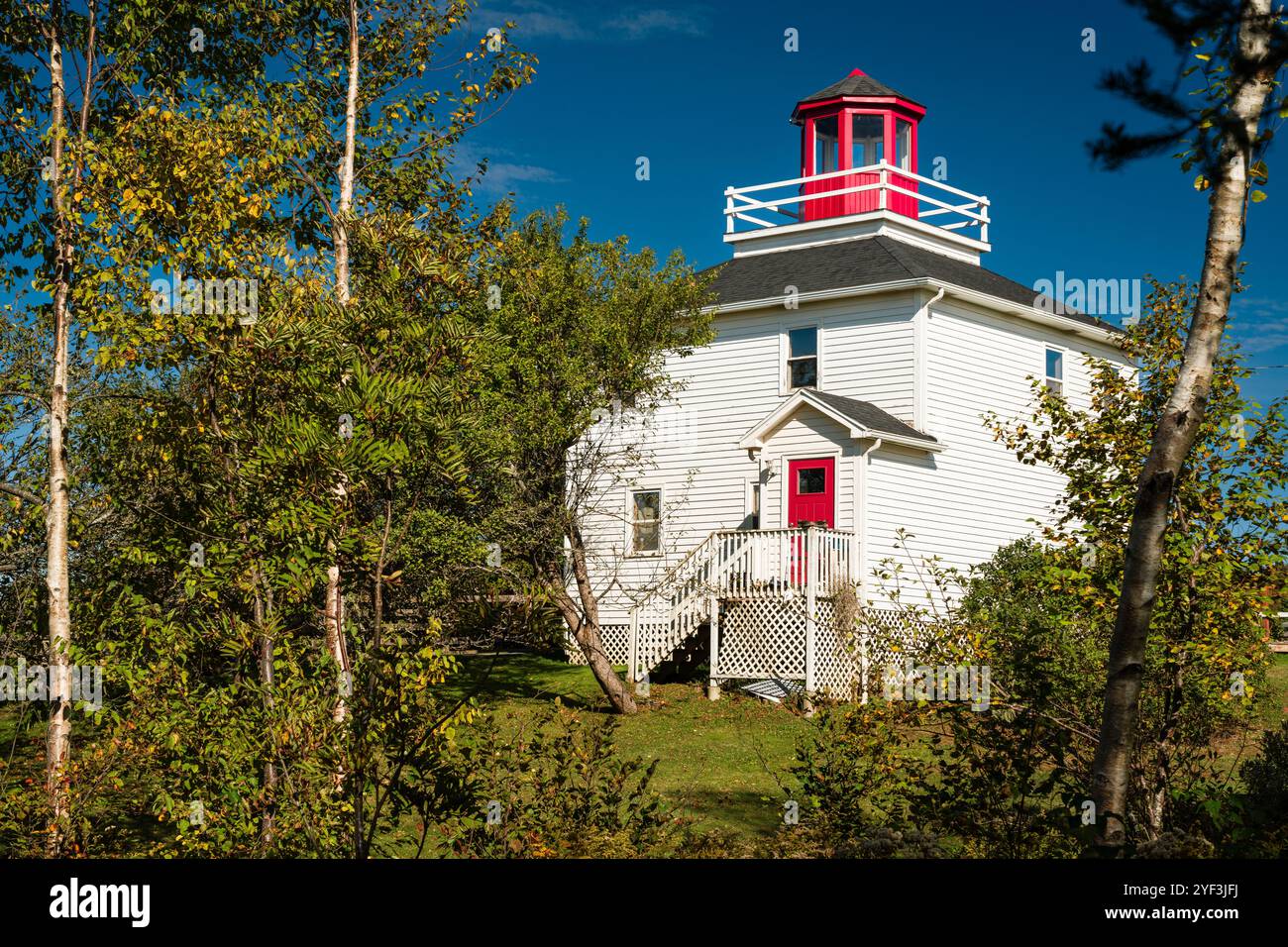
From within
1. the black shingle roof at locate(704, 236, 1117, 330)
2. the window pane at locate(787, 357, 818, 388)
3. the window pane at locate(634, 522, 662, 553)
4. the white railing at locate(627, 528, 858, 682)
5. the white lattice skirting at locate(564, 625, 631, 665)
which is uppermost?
the black shingle roof at locate(704, 236, 1117, 330)

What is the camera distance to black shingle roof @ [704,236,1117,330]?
25.0 metres

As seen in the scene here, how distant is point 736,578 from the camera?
69.4ft

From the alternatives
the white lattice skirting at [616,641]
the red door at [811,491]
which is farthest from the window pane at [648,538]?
the red door at [811,491]

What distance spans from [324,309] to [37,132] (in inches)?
222

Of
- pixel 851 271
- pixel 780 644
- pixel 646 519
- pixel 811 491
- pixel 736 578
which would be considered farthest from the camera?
pixel 646 519

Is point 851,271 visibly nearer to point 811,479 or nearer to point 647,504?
point 811,479

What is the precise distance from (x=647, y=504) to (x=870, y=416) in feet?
19.4

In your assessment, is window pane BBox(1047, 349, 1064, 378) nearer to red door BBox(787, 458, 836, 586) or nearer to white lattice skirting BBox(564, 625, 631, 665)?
red door BBox(787, 458, 836, 586)

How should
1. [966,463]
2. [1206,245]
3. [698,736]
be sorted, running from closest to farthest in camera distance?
[1206,245] < [698,736] < [966,463]

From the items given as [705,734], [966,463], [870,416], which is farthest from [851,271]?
[705,734]

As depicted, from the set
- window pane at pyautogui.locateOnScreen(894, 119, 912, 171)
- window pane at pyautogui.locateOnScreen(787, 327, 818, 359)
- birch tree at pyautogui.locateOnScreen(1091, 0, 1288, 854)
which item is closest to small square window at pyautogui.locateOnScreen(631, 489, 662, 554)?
window pane at pyautogui.locateOnScreen(787, 327, 818, 359)

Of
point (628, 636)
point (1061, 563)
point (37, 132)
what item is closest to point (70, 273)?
point (37, 132)

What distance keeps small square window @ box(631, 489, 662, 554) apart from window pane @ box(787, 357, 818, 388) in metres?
3.77

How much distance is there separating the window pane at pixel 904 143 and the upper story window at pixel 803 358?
276 inches
